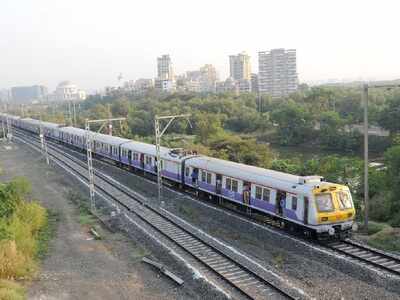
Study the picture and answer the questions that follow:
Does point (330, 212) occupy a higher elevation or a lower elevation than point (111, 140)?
lower

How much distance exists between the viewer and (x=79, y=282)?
1678 cm

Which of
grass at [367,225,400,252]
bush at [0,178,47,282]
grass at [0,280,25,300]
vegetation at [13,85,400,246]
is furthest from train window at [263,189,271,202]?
grass at [0,280,25,300]

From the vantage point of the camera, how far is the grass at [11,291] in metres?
14.2

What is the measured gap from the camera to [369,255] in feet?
57.4

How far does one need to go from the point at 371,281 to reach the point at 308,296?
96.6 inches

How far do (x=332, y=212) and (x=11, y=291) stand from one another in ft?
39.7

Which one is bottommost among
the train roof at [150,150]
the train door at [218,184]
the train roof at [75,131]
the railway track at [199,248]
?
the railway track at [199,248]

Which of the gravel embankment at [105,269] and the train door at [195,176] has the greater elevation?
the train door at [195,176]

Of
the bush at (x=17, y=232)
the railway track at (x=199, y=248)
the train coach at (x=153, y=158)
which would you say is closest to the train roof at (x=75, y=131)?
the train coach at (x=153, y=158)

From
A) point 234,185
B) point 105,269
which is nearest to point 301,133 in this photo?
point 234,185

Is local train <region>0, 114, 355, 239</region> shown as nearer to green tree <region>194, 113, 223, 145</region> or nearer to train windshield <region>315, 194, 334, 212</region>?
train windshield <region>315, 194, 334, 212</region>

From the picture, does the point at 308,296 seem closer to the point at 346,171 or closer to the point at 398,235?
the point at 398,235

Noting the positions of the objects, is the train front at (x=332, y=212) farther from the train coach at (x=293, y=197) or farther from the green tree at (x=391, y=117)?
the green tree at (x=391, y=117)

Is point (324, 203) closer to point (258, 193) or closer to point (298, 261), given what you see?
point (298, 261)
